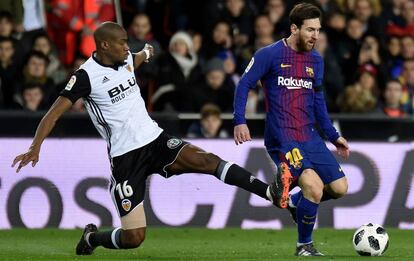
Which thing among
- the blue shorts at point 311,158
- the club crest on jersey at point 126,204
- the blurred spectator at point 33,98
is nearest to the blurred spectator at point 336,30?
the blurred spectator at point 33,98

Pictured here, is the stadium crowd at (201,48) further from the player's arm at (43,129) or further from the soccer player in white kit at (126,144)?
the player's arm at (43,129)

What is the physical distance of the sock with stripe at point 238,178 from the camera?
10.6 metres

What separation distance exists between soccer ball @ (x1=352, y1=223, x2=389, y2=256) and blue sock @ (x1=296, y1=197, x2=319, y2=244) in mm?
483

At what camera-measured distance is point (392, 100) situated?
1675 cm

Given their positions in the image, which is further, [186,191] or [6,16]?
[6,16]

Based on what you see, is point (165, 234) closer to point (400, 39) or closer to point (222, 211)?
point (222, 211)

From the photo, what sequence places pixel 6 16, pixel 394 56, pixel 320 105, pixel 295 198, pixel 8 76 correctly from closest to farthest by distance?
pixel 320 105 < pixel 295 198 < pixel 8 76 < pixel 6 16 < pixel 394 56

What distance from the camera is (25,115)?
1470 centimetres

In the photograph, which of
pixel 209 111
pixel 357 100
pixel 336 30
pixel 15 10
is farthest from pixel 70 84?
pixel 336 30

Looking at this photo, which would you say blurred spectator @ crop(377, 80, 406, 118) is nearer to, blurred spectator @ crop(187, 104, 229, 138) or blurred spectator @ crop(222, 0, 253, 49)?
blurred spectator @ crop(222, 0, 253, 49)

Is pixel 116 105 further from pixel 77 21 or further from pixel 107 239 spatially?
pixel 77 21

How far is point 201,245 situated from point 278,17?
5935 millimetres

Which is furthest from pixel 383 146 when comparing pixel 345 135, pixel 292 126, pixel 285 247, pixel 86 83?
pixel 86 83

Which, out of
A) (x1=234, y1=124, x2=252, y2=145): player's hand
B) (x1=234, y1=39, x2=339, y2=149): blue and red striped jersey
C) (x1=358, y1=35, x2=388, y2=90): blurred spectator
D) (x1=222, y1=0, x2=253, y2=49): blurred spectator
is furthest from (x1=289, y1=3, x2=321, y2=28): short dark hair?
(x1=358, y1=35, x2=388, y2=90): blurred spectator
